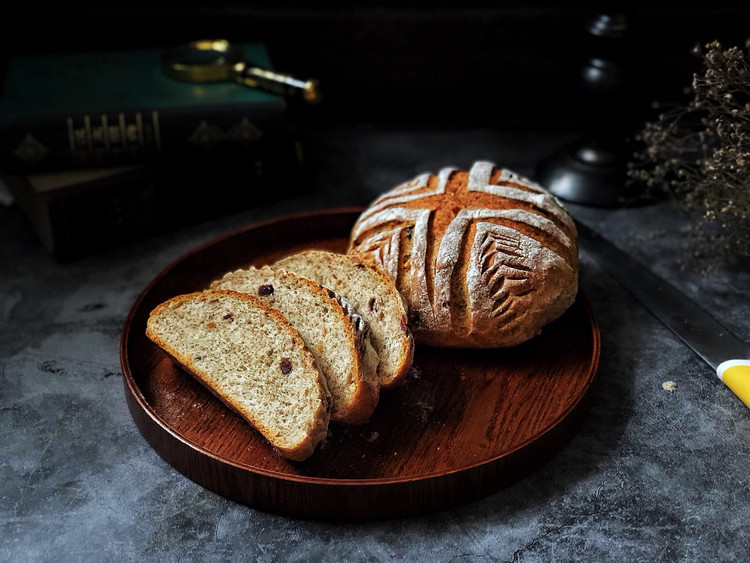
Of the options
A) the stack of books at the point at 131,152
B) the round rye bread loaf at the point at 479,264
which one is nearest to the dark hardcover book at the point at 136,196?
the stack of books at the point at 131,152

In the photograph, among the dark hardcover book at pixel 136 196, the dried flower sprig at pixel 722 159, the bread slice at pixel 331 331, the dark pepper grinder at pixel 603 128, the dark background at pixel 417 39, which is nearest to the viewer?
the bread slice at pixel 331 331

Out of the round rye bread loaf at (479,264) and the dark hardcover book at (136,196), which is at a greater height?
the round rye bread loaf at (479,264)

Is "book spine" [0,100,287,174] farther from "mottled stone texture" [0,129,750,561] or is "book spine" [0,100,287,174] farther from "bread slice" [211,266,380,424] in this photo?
"bread slice" [211,266,380,424]

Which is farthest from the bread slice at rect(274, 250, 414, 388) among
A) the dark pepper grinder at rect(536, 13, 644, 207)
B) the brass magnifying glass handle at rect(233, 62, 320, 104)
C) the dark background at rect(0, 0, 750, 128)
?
the dark background at rect(0, 0, 750, 128)

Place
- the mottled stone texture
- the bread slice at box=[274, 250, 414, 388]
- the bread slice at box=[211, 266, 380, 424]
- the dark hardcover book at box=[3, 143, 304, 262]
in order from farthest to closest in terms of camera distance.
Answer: the dark hardcover book at box=[3, 143, 304, 262] → the bread slice at box=[274, 250, 414, 388] → the bread slice at box=[211, 266, 380, 424] → the mottled stone texture

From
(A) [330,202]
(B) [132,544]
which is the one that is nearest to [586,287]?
(A) [330,202]

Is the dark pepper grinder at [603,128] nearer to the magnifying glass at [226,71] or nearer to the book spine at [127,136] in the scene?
the magnifying glass at [226,71]
